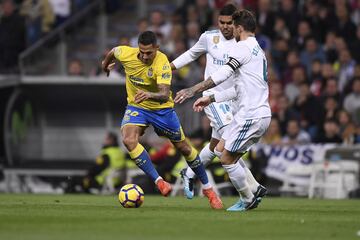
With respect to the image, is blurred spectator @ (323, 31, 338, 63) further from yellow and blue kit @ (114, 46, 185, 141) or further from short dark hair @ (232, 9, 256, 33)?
short dark hair @ (232, 9, 256, 33)

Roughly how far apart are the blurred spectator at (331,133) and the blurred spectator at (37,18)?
287 inches

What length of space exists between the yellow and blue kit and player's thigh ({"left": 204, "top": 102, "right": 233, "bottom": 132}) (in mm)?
882

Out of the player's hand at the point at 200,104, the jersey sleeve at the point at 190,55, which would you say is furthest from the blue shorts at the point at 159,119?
the player's hand at the point at 200,104

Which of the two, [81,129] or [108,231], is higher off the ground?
[108,231]

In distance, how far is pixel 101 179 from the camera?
2212 centimetres

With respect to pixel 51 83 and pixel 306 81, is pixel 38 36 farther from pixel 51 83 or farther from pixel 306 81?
pixel 306 81

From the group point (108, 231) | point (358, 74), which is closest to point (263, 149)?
point (358, 74)

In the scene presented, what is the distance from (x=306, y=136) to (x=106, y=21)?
6.64 metres

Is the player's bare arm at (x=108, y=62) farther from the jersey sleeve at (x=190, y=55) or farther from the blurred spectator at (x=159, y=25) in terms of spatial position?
the blurred spectator at (x=159, y=25)

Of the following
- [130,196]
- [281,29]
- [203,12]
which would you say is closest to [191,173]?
[130,196]

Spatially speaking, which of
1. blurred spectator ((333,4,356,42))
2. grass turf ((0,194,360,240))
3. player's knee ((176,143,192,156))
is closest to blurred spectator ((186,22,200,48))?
blurred spectator ((333,4,356,42))

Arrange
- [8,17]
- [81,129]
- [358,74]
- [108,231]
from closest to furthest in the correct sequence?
[108,231] < [358,74] < [8,17] < [81,129]

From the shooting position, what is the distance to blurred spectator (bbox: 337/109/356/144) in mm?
20734

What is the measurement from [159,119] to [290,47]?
10.0 m
